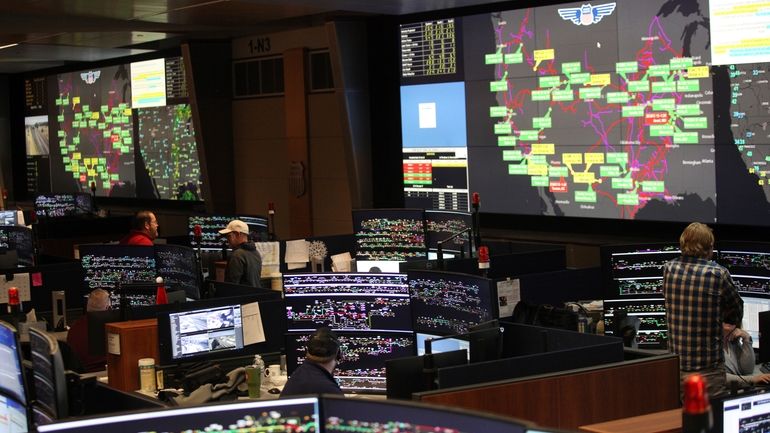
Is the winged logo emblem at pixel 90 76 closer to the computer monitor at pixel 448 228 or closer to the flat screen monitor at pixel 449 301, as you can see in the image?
the computer monitor at pixel 448 228

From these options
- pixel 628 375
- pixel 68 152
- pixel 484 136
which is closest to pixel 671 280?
pixel 628 375

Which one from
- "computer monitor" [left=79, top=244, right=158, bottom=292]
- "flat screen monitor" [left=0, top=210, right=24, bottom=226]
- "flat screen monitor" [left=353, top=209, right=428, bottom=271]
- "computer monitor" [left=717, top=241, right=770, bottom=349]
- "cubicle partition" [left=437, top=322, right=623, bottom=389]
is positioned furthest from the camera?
"flat screen monitor" [left=0, top=210, right=24, bottom=226]

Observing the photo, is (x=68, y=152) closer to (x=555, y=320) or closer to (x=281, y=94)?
(x=281, y=94)

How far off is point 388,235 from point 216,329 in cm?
302

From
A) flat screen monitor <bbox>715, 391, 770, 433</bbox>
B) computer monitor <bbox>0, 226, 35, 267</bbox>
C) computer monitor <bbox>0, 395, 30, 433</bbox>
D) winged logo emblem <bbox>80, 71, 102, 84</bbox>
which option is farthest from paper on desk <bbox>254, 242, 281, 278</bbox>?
winged logo emblem <bbox>80, 71, 102, 84</bbox>

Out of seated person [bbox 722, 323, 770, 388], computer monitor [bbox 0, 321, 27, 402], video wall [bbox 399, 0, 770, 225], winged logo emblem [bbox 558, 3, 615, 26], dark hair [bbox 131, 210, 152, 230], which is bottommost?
seated person [bbox 722, 323, 770, 388]

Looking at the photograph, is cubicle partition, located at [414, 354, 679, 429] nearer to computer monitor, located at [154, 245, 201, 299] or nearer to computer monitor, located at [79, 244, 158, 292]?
computer monitor, located at [154, 245, 201, 299]

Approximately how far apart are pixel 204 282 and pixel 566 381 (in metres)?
4.12

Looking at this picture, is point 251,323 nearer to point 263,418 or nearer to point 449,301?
point 449,301

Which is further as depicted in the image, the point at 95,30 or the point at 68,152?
the point at 68,152

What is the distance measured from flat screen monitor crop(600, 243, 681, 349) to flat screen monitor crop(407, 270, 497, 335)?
1.01 meters

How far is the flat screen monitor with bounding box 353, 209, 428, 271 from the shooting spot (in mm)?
7977

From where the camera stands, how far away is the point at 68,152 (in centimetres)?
1778

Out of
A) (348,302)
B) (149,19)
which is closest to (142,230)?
(348,302)
